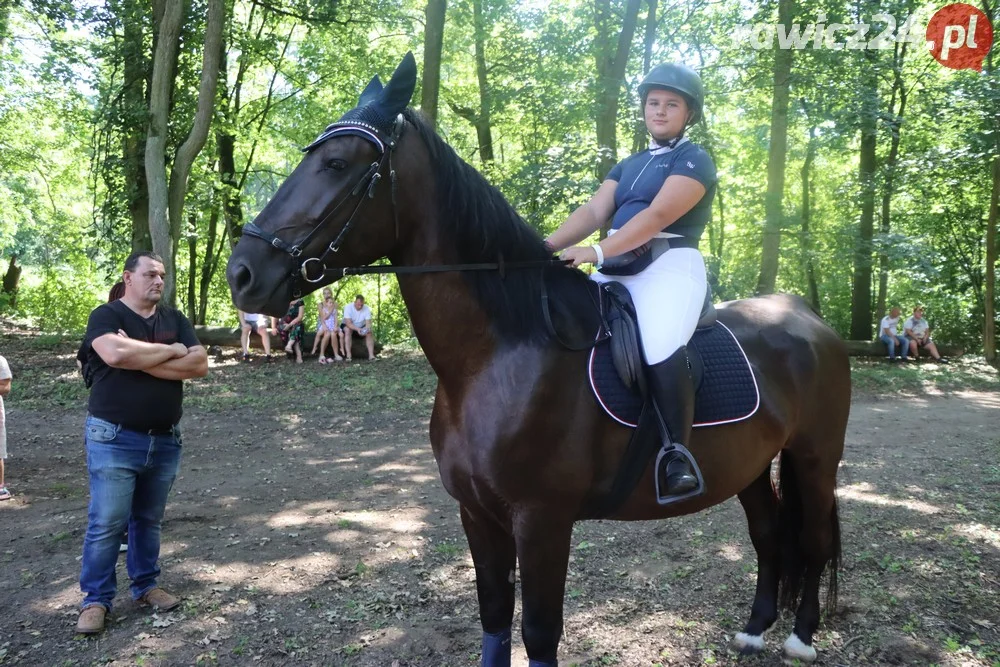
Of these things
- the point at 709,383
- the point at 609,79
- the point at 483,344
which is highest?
the point at 609,79

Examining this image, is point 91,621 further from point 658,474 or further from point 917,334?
point 917,334

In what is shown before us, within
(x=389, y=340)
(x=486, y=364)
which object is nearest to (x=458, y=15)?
(x=389, y=340)

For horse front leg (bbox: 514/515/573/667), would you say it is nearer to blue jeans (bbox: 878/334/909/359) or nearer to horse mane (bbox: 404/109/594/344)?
horse mane (bbox: 404/109/594/344)

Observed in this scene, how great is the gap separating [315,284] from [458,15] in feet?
59.5

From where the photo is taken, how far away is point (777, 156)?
13.9 meters

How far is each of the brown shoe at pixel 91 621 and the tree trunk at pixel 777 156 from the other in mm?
12521

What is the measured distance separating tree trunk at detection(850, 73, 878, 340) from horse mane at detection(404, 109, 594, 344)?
1423 centimetres

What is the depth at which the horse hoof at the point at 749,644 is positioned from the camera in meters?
3.71

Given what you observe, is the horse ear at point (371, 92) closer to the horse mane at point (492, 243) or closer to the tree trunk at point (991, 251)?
the horse mane at point (492, 243)

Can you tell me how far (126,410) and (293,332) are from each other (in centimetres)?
1113

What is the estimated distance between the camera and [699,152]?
2850 millimetres

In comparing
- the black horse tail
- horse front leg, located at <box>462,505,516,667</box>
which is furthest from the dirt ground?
horse front leg, located at <box>462,505,516,667</box>

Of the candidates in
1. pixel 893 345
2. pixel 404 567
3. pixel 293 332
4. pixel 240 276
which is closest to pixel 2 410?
pixel 404 567

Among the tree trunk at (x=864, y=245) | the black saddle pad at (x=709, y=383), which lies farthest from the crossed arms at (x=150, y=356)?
the tree trunk at (x=864, y=245)
